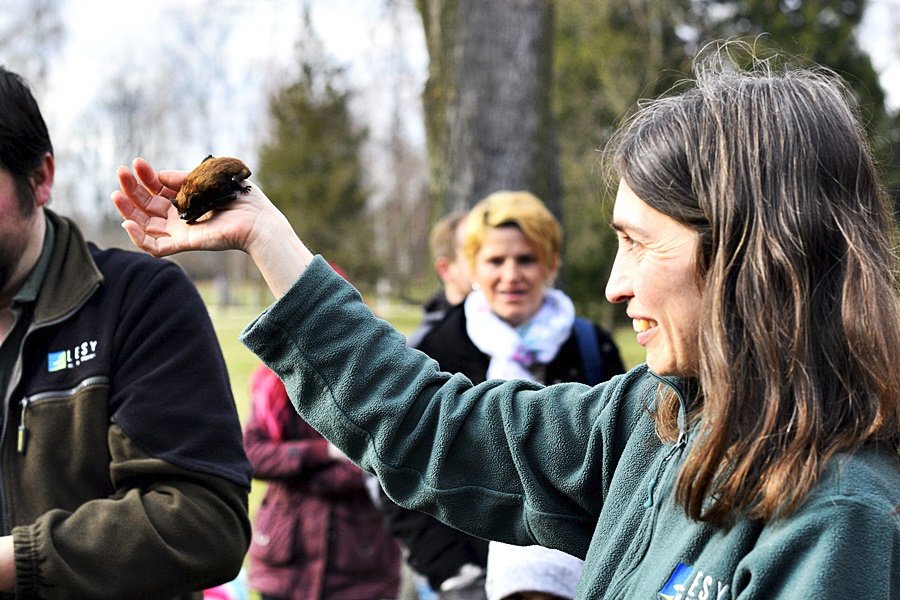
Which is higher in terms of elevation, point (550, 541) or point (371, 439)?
point (371, 439)

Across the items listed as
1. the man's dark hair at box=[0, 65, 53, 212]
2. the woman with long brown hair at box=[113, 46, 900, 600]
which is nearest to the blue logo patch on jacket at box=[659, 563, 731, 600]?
the woman with long brown hair at box=[113, 46, 900, 600]

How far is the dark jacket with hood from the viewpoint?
2.24 meters

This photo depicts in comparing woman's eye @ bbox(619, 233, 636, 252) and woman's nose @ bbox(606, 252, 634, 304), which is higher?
woman's eye @ bbox(619, 233, 636, 252)

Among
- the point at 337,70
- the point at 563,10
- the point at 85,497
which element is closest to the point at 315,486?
the point at 85,497

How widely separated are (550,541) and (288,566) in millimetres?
2751

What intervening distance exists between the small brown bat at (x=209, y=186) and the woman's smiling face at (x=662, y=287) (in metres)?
0.77

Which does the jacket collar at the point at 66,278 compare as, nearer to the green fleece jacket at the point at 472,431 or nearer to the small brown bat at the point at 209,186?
the small brown bat at the point at 209,186

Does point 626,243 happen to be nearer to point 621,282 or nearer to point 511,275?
point 621,282

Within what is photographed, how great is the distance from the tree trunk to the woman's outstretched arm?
4.12 metres

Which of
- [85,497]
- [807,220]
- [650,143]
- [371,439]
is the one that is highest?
[650,143]

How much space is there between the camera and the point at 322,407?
1941mm

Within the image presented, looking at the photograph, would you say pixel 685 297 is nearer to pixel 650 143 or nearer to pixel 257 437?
pixel 650 143

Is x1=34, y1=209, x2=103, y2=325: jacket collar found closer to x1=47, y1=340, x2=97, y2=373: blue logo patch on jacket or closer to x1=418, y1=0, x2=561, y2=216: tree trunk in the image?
x1=47, y1=340, x2=97, y2=373: blue logo patch on jacket

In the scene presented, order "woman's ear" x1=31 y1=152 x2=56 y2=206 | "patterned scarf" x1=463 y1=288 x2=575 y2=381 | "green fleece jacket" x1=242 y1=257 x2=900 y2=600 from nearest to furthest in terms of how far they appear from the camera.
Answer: "green fleece jacket" x1=242 y1=257 x2=900 y2=600 → "woman's ear" x1=31 y1=152 x2=56 y2=206 → "patterned scarf" x1=463 y1=288 x2=575 y2=381
